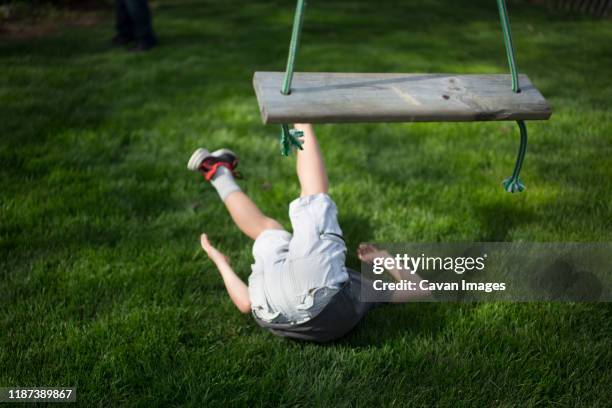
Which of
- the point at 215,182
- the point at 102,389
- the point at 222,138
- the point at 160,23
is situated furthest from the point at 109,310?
the point at 160,23

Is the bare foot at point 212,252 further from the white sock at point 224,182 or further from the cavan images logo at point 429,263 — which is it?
the cavan images logo at point 429,263

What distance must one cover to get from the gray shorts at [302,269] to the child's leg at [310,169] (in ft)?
0.48

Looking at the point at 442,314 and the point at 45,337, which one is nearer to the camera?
the point at 45,337

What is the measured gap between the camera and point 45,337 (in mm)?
2271

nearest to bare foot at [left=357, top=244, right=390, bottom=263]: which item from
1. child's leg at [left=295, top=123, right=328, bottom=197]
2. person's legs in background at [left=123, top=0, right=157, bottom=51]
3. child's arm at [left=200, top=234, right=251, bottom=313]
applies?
child's leg at [left=295, top=123, right=328, bottom=197]

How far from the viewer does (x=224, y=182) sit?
9.55ft

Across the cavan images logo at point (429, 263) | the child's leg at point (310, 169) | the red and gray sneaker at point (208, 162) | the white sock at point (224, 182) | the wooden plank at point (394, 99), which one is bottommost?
the cavan images logo at point (429, 263)

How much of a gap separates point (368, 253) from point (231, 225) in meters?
0.76

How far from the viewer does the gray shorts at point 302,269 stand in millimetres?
2209

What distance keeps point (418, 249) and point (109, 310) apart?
1406 millimetres

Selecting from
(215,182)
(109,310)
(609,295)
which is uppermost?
(215,182)

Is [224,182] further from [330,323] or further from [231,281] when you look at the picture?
[330,323]

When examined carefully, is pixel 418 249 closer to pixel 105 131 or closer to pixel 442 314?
pixel 442 314

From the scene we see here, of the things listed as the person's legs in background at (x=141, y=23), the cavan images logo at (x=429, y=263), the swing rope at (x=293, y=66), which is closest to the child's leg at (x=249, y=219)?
the cavan images logo at (x=429, y=263)
